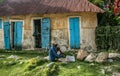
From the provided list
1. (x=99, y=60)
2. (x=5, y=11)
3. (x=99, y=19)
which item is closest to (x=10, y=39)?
(x=5, y=11)

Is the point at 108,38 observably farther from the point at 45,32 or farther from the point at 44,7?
the point at 44,7

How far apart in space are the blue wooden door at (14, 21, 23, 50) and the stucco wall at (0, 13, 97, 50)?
0.29 metres

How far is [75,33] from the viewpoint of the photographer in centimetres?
2041

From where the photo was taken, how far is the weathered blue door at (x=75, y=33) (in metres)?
20.4

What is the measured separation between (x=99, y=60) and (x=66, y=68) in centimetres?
191

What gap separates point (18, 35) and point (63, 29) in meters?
3.15

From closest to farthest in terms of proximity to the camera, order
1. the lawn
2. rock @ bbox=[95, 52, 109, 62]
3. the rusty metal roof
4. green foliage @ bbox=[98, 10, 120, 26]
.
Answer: the lawn
rock @ bbox=[95, 52, 109, 62]
the rusty metal roof
green foliage @ bbox=[98, 10, 120, 26]

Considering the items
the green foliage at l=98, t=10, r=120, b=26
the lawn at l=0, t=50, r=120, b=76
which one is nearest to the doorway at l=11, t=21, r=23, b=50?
the green foliage at l=98, t=10, r=120, b=26

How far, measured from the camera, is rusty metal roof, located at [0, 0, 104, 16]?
64.7ft

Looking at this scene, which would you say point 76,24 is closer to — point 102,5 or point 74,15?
point 74,15

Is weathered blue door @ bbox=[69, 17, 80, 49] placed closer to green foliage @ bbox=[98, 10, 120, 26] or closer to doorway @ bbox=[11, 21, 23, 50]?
green foliage @ bbox=[98, 10, 120, 26]

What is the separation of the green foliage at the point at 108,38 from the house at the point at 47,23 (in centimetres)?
53

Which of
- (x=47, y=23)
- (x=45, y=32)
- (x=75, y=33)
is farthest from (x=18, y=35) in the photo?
(x=75, y=33)

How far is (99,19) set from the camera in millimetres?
21297
